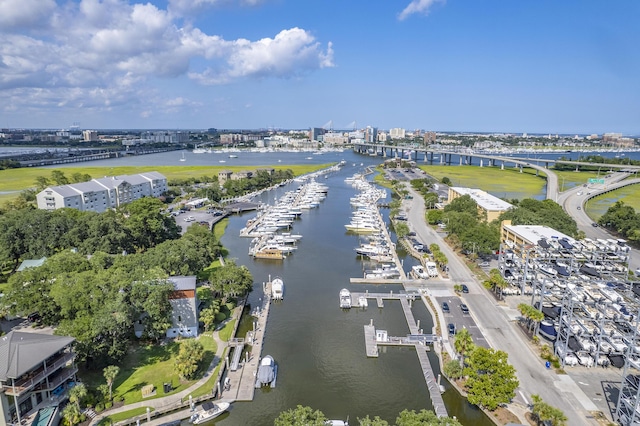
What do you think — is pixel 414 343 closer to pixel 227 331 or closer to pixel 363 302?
pixel 363 302

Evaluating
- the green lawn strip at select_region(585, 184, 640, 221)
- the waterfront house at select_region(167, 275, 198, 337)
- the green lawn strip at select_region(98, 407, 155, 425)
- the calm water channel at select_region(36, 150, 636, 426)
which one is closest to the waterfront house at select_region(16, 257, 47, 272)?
the waterfront house at select_region(167, 275, 198, 337)

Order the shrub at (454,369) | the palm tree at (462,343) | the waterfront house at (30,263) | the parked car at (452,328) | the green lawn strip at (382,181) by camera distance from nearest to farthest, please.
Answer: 1. the shrub at (454,369)
2. the palm tree at (462,343)
3. the parked car at (452,328)
4. the waterfront house at (30,263)
5. the green lawn strip at (382,181)

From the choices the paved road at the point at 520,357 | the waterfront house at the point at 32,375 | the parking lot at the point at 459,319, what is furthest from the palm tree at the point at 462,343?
the waterfront house at the point at 32,375

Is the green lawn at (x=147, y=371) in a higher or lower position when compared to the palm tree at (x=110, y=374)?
lower

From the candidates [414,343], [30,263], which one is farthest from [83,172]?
[414,343]

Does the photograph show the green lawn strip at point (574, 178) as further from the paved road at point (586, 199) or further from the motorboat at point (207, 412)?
the motorboat at point (207, 412)

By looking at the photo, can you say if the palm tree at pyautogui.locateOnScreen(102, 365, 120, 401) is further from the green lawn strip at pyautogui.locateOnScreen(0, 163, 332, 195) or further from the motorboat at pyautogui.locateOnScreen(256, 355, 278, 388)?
the green lawn strip at pyautogui.locateOnScreen(0, 163, 332, 195)

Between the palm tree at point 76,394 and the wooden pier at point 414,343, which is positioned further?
the wooden pier at point 414,343
